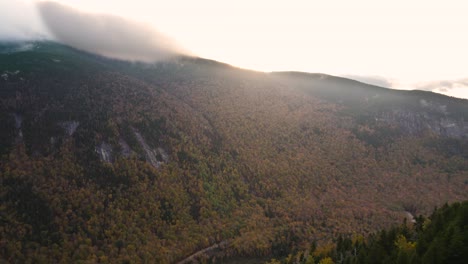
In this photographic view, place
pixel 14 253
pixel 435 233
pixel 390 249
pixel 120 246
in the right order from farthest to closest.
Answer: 1. pixel 120 246
2. pixel 14 253
3. pixel 390 249
4. pixel 435 233

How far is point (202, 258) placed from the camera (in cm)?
18950

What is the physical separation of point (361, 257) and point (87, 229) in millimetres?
146293

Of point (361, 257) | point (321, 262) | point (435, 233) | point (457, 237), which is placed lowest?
point (321, 262)

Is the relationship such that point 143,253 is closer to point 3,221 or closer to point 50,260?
point 50,260

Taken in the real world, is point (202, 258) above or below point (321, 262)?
below

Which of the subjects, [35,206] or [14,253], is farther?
[35,206]

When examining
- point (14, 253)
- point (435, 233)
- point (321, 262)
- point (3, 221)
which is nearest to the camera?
point (435, 233)

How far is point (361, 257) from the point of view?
366 feet

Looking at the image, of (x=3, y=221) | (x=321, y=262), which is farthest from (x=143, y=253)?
(x=321, y=262)

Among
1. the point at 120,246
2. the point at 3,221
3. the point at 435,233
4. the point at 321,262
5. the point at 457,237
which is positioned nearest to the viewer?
the point at 457,237

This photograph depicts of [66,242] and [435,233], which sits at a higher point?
[435,233]

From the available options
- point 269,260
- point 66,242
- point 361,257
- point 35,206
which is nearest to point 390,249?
point 361,257

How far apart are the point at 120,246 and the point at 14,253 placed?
48.4 metres

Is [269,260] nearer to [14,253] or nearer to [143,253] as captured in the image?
[143,253]
